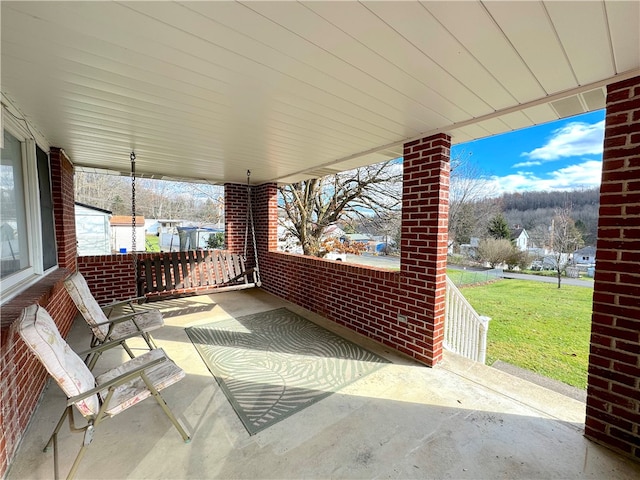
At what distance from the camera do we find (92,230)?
26.6 ft

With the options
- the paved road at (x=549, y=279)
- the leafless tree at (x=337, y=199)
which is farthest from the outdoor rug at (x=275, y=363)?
the paved road at (x=549, y=279)

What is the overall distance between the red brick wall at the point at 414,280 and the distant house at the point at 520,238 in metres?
17.0

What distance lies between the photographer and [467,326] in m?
3.38

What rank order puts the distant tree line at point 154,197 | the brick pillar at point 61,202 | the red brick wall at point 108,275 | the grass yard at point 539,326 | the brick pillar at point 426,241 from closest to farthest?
the brick pillar at point 426,241
the brick pillar at point 61,202
the red brick wall at point 108,275
the grass yard at point 539,326
the distant tree line at point 154,197

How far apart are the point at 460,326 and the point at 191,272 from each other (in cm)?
408

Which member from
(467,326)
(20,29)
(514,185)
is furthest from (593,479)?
(514,185)

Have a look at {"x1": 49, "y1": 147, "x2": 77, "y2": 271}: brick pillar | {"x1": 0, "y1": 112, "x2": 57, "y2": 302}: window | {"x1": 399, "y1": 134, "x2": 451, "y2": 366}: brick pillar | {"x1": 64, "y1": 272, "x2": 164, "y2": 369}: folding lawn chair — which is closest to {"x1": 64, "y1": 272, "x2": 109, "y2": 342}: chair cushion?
{"x1": 64, "y1": 272, "x2": 164, "y2": 369}: folding lawn chair

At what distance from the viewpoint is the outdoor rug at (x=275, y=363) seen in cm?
220

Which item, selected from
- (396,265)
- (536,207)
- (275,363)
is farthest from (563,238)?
(275,363)

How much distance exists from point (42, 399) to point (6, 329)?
1.10 m

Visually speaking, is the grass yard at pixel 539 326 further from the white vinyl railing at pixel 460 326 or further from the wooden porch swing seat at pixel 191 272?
the wooden porch swing seat at pixel 191 272

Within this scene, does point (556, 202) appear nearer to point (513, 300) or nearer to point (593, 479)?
point (513, 300)

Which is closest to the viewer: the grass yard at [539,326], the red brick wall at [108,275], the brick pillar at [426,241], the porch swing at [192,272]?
the brick pillar at [426,241]

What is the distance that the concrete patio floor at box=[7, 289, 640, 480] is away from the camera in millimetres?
1602
